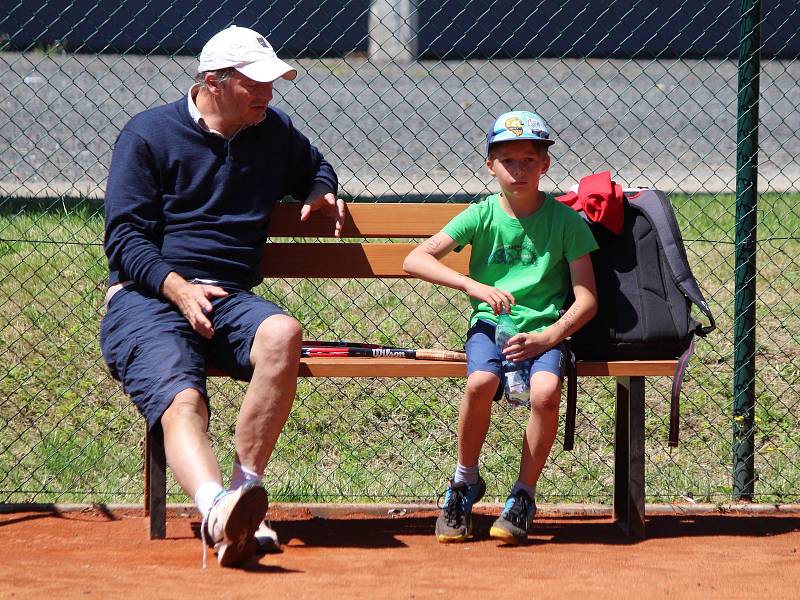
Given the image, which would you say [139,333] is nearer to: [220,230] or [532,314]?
[220,230]

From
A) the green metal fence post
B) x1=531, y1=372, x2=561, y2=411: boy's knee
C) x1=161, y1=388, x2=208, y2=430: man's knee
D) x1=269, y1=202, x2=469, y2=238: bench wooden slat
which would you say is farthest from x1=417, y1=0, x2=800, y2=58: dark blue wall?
x1=161, y1=388, x2=208, y2=430: man's knee

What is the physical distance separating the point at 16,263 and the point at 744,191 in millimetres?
4055

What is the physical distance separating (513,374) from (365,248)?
0.85m

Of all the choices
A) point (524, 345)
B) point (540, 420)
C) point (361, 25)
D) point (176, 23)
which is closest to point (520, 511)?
point (540, 420)

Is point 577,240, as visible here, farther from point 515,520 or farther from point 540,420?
point 515,520

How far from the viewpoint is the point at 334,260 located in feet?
13.8

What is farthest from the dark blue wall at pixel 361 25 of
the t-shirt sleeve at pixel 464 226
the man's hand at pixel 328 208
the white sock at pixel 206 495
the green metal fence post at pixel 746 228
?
the white sock at pixel 206 495

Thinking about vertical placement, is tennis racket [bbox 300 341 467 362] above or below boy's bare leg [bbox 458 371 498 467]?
above

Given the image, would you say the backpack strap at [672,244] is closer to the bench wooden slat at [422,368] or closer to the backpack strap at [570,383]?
the bench wooden slat at [422,368]

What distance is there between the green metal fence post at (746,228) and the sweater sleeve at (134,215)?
2.19 metres

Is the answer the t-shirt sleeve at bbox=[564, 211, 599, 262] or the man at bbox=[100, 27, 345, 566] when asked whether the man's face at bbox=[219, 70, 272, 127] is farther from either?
the t-shirt sleeve at bbox=[564, 211, 599, 262]

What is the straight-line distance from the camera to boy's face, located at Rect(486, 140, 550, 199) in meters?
3.77

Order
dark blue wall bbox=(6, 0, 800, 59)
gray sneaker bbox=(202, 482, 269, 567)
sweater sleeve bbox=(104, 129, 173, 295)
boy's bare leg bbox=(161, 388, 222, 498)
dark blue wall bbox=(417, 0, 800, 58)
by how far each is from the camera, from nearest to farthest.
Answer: gray sneaker bbox=(202, 482, 269, 567)
boy's bare leg bbox=(161, 388, 222, 498)
sweater sleeve bbox=(104, 129, 173, 295)
dark blue wall bbox=(6, 0, 800, 59)
dark blue wall bbox=(417, 0, 800, 58)

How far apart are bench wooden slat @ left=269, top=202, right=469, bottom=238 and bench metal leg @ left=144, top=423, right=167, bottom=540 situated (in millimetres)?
911
